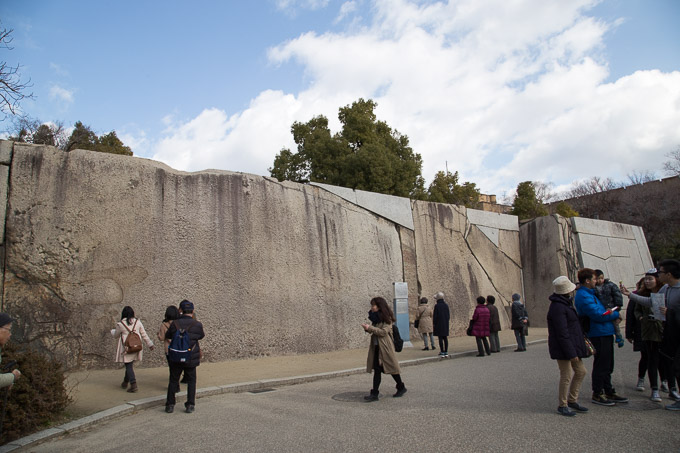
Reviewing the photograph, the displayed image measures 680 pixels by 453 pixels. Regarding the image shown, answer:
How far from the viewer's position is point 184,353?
21.9 ft

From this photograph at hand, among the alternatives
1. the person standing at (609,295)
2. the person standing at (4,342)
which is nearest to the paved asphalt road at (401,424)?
the person standing at (609,295)

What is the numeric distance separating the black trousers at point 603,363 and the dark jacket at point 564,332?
612mm

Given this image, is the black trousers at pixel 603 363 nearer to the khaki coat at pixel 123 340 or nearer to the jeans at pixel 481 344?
the jeans at pixel 481 344

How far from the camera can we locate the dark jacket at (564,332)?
5.83 metres

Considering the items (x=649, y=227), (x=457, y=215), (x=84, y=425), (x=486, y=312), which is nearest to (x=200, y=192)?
(x=84, y=425)

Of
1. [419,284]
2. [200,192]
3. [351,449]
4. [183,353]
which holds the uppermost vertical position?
[200,192]

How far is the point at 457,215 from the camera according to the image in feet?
58.9

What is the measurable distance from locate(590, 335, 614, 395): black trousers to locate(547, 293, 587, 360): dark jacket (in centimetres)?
61

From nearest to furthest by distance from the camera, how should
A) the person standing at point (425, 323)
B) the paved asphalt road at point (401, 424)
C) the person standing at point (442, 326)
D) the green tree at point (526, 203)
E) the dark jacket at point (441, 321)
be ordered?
1. the paved asphalt road at point (401, 424)
2. the person standing at point (442, 326)
3. the dark jacket at point (441, 321)
4. the person standing at point (425, 323)
5. the green tree at point (526, 203)

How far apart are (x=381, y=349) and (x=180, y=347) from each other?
288 cm

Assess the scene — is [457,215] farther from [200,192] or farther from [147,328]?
[147,328]

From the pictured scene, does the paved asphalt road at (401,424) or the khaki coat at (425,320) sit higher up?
the khaki coat at (425,320)

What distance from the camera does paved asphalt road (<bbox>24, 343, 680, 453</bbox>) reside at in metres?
4.89

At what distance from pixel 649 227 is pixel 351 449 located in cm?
3532
